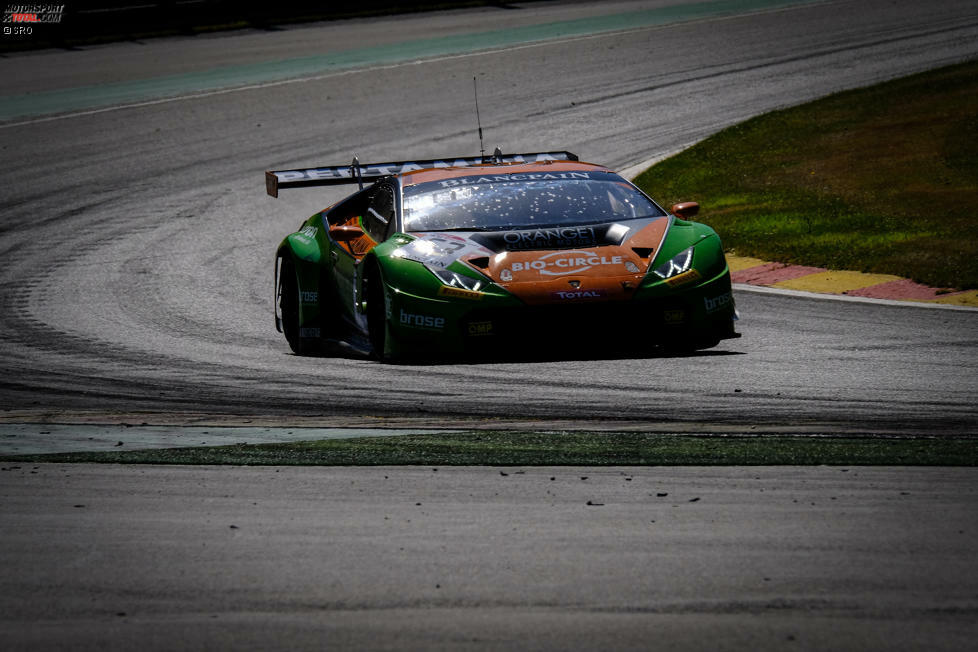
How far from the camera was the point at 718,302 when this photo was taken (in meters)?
8.16

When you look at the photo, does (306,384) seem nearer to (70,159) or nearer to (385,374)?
(385,374)

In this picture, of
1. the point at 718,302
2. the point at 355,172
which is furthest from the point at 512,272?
the point at 355,172

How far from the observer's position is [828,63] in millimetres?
23312

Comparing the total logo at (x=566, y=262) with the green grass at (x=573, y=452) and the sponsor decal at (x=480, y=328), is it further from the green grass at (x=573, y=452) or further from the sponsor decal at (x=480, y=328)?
the green grass at (x=573, y=452)

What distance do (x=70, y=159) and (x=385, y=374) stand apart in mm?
13603

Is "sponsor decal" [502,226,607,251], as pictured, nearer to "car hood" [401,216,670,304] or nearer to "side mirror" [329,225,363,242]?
"car hood" [401,216,670,304]

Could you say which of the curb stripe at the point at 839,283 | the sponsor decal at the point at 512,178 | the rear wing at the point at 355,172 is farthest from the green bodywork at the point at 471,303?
the curb stripe at the point at 839,283

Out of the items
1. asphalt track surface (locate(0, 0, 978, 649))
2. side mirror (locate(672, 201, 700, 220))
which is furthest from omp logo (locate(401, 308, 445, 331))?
side mirror (locate(672, 201, 700, 220))

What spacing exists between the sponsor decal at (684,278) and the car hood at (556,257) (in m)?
0.18

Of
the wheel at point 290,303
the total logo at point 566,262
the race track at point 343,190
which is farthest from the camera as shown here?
the wheel at point 290,303

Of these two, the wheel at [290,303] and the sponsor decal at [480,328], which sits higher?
the sponsor decal at [480,328]

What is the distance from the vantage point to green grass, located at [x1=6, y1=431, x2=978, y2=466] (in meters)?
5.29

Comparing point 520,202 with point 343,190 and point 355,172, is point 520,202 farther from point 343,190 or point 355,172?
point 343,190

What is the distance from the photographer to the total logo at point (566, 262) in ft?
26.1
